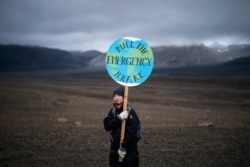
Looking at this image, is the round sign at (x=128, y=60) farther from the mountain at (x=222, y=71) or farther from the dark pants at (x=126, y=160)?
the mountain at (x=222, y=71)

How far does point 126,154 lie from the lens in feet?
17.3

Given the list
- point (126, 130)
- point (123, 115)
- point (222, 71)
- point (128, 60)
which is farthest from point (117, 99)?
point (222, 71)

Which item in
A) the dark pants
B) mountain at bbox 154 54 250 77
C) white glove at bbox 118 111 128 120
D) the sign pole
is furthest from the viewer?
mountain at bbox 154 54 250 77

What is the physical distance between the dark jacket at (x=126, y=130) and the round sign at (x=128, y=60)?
1.85ft

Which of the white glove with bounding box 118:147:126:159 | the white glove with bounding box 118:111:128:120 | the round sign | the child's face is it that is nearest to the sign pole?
the round sign

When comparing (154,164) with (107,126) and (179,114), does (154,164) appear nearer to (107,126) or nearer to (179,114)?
(107,126)

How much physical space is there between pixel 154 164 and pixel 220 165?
151 cm

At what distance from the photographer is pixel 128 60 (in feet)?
18.2

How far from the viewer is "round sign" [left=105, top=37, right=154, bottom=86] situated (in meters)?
5.51

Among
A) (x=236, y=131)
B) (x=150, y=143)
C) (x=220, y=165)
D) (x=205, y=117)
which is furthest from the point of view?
(x=205, y=117)

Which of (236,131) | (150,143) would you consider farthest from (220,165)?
(236,131)

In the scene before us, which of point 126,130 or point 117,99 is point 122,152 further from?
point 117,99

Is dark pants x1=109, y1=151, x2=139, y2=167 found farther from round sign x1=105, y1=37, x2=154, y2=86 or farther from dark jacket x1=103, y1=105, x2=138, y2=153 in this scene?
round sign x1=105, y1=37, x2=154, y2=86

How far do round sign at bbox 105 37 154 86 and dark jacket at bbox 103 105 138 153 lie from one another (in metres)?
0.56
